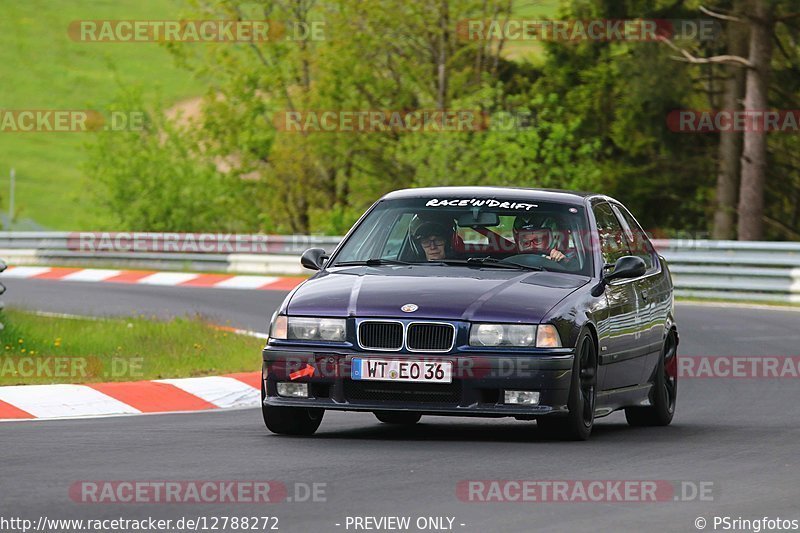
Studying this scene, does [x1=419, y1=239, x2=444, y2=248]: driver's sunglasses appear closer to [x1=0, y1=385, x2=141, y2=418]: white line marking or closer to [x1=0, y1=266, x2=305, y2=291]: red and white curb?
[x1=0, y1=385, x2=141, y2=418]: white line marking

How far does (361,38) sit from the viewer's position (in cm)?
4206

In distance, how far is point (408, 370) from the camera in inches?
372

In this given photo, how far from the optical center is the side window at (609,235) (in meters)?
10.9

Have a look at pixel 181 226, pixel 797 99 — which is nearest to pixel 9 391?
pixel 181 226

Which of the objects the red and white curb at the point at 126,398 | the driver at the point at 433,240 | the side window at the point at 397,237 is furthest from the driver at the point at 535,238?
the red and white curb at the point at 126,398

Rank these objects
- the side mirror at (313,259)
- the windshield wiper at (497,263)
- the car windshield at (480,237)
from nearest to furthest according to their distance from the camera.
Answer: the windshield wiper at (497,263)
the car windshield at (480,237)
the side mirror at (313,259)

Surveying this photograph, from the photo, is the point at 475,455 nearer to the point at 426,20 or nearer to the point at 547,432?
the point at 547,432

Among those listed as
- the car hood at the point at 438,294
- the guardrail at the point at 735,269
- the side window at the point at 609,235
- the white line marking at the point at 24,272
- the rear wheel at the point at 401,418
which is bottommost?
the white line marking at the point at 24,272

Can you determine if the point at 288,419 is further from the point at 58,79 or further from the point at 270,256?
the point at 58,79

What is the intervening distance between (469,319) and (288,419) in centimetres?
138

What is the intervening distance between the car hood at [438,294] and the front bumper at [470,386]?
0.74ft

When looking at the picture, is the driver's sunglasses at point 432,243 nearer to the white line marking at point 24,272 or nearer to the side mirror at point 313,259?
the side mirror at point 313,259

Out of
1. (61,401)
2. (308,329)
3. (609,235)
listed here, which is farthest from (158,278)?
(308,329)

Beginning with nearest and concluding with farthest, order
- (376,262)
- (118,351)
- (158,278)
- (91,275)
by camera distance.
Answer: (376,262), (118,351), (158,278), (91,275)
